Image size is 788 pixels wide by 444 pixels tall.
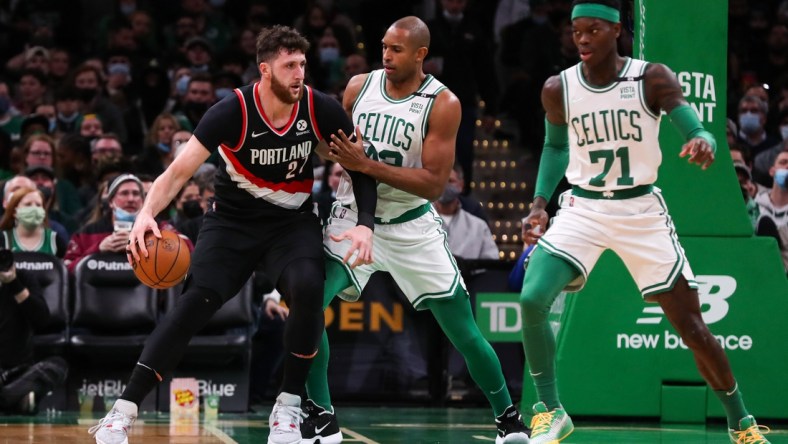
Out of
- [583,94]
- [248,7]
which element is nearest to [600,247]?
[583,94]

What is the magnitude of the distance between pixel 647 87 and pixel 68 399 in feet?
18.9

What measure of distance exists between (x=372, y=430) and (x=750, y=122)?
24.9ft

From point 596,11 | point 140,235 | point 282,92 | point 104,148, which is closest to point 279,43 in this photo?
point 282,92

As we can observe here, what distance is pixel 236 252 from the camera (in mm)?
7211

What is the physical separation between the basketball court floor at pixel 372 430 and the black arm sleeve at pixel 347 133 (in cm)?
162

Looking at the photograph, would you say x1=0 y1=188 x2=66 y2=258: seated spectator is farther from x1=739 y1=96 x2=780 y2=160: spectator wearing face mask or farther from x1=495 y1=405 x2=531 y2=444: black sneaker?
x1=739 y1=96 x2=780 y2=160: spectator wearing face mask

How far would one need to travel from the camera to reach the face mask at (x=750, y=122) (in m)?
15.0

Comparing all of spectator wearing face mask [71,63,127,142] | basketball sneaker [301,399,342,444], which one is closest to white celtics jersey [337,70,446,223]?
basketball sneaker [301,399,342,444]

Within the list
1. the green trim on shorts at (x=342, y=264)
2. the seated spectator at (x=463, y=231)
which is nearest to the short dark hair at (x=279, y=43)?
the green trim on shorts at (x=342, y=264)

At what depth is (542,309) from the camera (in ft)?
24.3

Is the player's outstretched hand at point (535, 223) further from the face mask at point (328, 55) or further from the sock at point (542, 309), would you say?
the face mask at point (328, 55)

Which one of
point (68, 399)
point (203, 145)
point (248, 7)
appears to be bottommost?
point (68, 399)

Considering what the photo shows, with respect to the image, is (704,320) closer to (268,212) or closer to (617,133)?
(617,133)

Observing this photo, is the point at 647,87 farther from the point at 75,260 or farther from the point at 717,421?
the point at 75,260
